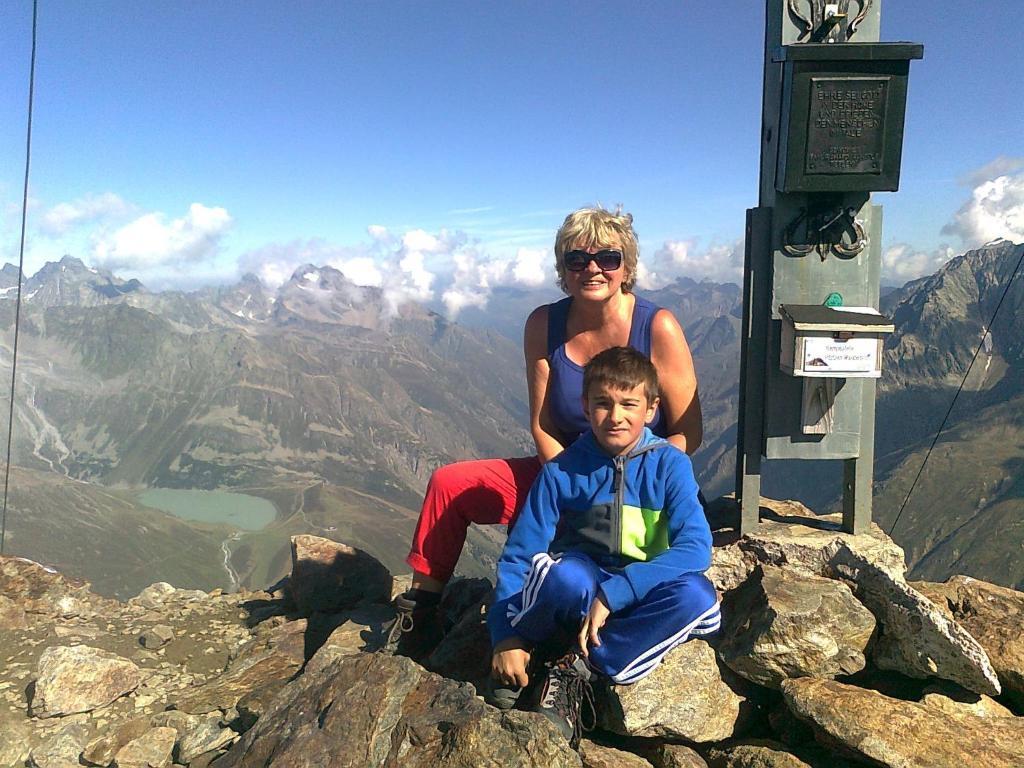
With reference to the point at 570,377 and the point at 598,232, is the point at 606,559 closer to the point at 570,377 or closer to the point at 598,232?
the point at 570,377

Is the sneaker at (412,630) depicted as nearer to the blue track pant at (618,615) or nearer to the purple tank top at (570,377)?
the blue track pant at (618,615)

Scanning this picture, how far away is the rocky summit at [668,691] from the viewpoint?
14.6 ft

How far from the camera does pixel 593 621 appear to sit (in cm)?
445

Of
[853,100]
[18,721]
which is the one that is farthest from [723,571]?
[18,721]

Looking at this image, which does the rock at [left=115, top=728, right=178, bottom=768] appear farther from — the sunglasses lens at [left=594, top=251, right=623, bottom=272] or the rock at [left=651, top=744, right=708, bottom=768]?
the sunglasses lens at [left=594, top=251, right=623, bottom=272]

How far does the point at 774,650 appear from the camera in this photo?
5262 millimetres

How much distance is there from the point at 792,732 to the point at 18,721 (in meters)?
6.83

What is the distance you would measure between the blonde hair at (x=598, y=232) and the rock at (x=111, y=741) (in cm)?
553

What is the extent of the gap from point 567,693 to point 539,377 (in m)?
2.73

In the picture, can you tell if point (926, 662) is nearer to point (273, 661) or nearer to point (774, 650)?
point (774, 650)

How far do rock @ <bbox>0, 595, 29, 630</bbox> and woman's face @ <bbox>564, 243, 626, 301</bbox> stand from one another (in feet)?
25.9

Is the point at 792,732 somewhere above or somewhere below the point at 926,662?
below

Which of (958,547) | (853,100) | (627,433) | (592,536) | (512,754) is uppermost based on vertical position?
(853,100)

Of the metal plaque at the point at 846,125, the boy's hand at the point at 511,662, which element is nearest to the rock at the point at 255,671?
the boy's hand at the point at 511,662
